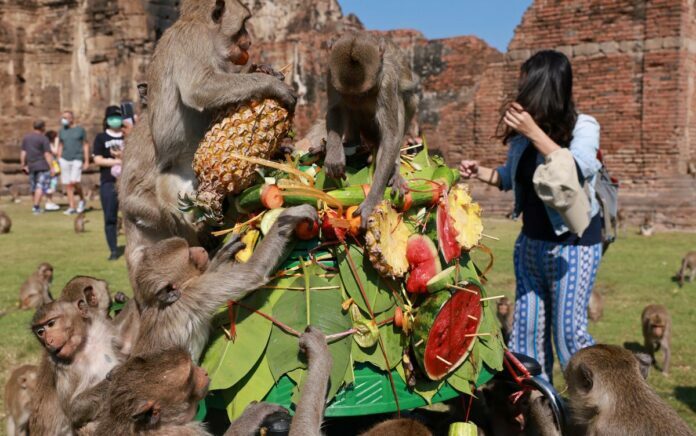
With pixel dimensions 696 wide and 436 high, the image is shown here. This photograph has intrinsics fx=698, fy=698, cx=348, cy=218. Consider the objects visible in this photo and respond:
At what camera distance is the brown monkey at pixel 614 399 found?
301 cm

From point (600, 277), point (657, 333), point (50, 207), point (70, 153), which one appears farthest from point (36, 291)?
point (50, 207)

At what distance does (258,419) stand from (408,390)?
63 cm

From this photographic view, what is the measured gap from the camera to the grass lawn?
641 centimetres

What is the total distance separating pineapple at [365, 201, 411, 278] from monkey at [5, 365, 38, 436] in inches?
110

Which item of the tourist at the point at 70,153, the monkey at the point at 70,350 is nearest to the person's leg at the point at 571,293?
the monkey at the point at 70,350

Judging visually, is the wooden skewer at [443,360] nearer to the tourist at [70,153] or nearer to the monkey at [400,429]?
the monkey at [400,429]

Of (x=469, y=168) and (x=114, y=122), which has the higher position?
(x=114, y=122)

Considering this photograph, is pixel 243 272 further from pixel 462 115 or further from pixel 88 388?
pixel 462 115

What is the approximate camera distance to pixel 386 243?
2834 mm

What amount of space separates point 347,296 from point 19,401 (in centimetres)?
285

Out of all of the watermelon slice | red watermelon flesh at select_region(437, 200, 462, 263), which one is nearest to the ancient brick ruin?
red watermelon flesh at select_region(437, 200, 462, 263)

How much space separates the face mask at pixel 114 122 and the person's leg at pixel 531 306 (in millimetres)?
7574

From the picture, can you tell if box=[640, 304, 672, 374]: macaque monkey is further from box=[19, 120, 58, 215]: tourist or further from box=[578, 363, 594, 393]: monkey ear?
box=[19, 120, 58, 215]: tourist

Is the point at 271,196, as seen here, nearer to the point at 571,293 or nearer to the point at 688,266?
the point at 571,293
